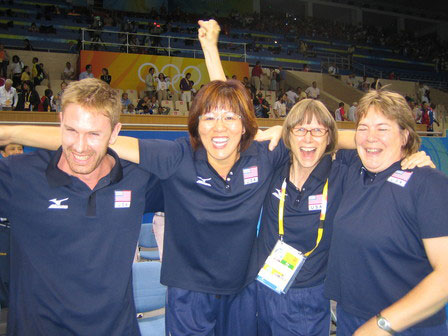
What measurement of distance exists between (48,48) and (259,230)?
586 inches

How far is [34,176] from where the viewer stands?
1599mm

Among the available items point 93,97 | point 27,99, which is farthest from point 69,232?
point 27,99

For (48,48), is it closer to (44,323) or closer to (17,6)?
(17,6)

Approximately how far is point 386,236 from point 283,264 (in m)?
0.58

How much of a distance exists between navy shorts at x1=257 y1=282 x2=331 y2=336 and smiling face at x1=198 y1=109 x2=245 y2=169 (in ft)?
2.66

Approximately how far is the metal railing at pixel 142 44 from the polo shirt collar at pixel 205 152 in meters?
11.4

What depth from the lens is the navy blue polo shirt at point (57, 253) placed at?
5.13 feet

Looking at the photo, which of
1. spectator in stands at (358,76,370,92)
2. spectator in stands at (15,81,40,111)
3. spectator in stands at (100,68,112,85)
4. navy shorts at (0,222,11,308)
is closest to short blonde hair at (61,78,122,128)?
navy shorts at (0,222,11,308)

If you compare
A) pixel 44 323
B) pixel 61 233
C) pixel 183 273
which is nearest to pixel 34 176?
pixel 61 233

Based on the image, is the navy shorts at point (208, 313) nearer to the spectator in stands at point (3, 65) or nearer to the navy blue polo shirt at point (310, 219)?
the navy blue polo shirt at point (310, 219)

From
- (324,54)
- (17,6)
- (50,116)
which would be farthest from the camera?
(324,54)

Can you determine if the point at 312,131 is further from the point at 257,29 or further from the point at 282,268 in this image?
the point at 257,29

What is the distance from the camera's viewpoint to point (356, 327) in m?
1.73

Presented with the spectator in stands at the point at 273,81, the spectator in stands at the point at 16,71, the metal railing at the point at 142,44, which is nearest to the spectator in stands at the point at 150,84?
the metal railing at the point at 142,44
